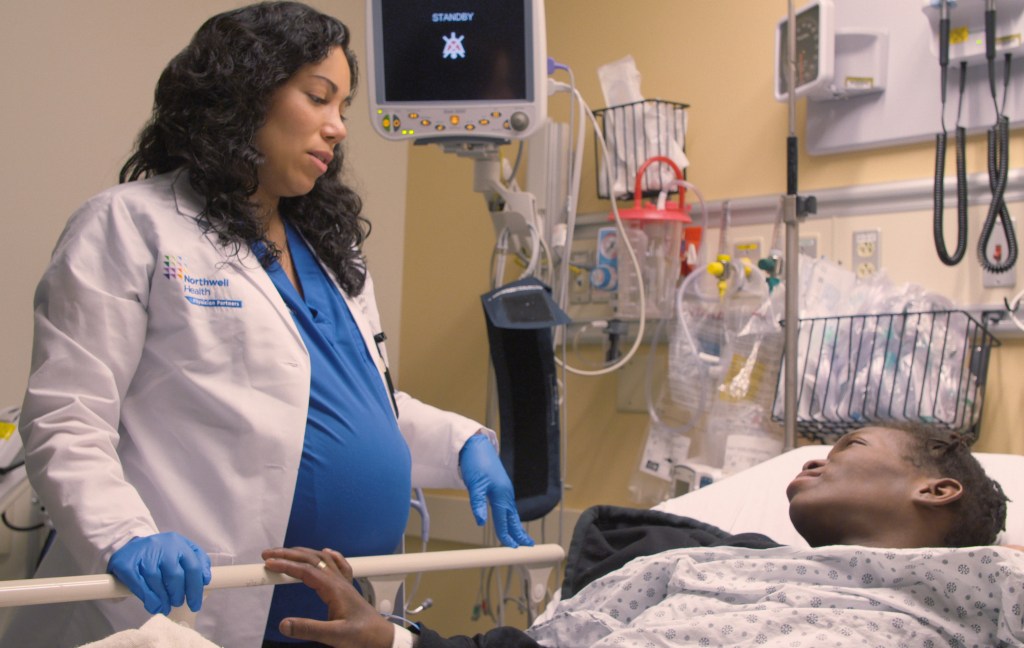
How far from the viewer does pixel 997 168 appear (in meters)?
2.19

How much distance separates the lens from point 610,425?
2.98m

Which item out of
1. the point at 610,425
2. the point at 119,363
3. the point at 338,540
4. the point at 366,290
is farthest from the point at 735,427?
the point at 119,363

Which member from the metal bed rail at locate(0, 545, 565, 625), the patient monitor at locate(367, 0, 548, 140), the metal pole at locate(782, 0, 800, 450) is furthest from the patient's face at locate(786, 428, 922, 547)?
the patient monitor at locate(367, 0, 548, 140)

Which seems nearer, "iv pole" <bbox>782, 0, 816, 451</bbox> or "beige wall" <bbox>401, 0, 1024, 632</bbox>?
"iv pole" <bbox>782, 0, 816, 451</bbox>

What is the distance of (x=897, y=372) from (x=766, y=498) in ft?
1.49

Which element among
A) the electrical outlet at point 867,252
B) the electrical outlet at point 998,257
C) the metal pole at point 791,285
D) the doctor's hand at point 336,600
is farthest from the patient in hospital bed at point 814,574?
the electrical outlet at point 867,252

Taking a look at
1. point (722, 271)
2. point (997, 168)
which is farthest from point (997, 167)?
point (722, 271)

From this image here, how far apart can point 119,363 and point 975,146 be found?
6.11ft

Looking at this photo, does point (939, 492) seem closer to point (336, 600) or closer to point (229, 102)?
point (336, 600)

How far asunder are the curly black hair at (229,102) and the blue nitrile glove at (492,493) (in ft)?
1.54

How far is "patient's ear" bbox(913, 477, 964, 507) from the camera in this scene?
1476mm

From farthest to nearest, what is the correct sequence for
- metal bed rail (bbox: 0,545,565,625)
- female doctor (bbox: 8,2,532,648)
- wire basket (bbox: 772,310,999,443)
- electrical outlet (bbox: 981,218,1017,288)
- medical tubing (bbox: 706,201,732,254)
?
medical tubing (bbox: 706,201,732,254) < electrical outlet (bbox: 981,218,1017,288) < wire basket (bbox: 772,310,999,443) < female doctor (bbox: 8,2,532,648) < metal bed rail (bbox: 0,545,565,625)

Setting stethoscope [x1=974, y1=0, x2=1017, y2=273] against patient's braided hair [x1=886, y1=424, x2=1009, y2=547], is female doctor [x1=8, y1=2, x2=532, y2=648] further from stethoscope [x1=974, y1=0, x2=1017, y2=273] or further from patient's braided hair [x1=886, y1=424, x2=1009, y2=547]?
stethoscope [x1=974, y1=0, x2=1017, y2=273]

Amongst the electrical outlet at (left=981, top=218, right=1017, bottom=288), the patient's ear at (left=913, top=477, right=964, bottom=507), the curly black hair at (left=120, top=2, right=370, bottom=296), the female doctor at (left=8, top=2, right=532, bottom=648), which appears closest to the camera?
the female doctor at (left=8, top=2, right=532, bottom=648)
